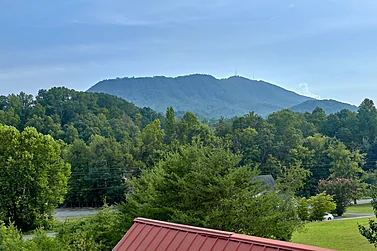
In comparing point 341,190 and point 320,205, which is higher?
point 341,190

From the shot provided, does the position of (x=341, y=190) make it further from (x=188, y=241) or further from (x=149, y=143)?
(x=188, y=241)

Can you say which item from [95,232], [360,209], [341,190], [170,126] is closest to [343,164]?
[360,209]

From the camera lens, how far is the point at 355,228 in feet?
76.5

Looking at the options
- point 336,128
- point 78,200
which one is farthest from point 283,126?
point 78,200

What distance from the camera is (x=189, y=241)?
5914 millimetres

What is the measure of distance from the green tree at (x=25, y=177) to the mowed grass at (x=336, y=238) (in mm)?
19938

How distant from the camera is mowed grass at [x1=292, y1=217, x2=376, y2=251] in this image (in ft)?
59.7

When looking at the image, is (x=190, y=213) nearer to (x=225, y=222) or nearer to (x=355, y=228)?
(x=225, y=222)

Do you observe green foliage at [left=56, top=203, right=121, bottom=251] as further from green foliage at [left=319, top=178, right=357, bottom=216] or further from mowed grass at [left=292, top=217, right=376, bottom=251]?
green foliage at [left=319, top=178, right=357, bottom=216]

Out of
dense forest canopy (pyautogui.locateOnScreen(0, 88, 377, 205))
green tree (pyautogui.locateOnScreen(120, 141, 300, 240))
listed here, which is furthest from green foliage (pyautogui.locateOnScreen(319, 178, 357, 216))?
green tree (pyautogui.locateOnScreen(120, 141, 300, 240))

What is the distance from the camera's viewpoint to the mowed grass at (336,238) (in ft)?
59.7

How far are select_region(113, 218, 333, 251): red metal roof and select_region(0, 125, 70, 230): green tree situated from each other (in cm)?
2571

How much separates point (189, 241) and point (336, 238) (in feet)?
56.5

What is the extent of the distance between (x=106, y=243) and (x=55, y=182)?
1847 centimetres
